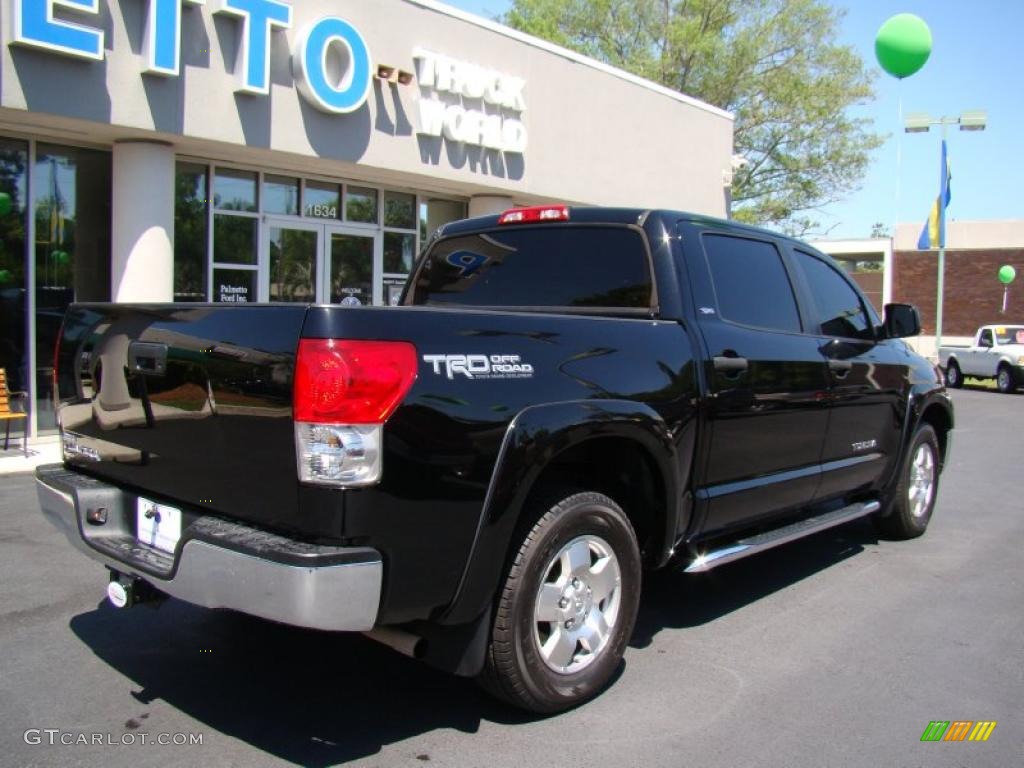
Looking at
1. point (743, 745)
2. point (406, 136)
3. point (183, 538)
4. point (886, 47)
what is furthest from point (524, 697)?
point (886, 47)

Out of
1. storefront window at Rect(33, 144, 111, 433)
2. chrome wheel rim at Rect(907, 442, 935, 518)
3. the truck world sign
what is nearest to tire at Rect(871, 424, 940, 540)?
chrome wheel rim at Rect(907, 442, 935, 518)

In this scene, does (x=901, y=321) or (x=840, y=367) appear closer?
(x=840, y=367)

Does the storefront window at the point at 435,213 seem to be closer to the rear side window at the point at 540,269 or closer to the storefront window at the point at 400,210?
the storefront window at the point at 400,210

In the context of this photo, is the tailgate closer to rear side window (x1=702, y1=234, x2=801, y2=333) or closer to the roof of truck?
the roof of truck

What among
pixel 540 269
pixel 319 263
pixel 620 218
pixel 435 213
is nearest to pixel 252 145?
pixel 319 263

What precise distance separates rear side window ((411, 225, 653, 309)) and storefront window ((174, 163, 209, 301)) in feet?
22.6

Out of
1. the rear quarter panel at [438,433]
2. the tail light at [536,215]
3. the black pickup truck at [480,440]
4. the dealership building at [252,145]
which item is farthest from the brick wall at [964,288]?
the rear quarter panel at [438,433]

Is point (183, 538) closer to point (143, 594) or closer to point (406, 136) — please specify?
point (143, 594)

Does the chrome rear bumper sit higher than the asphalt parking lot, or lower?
higher

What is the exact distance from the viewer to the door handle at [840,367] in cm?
498

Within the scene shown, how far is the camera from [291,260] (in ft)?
39.9

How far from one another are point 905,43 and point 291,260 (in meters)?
11.2

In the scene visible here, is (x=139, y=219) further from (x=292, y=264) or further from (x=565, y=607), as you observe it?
(x=565, y=607)

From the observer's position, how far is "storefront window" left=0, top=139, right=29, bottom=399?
9.52m
